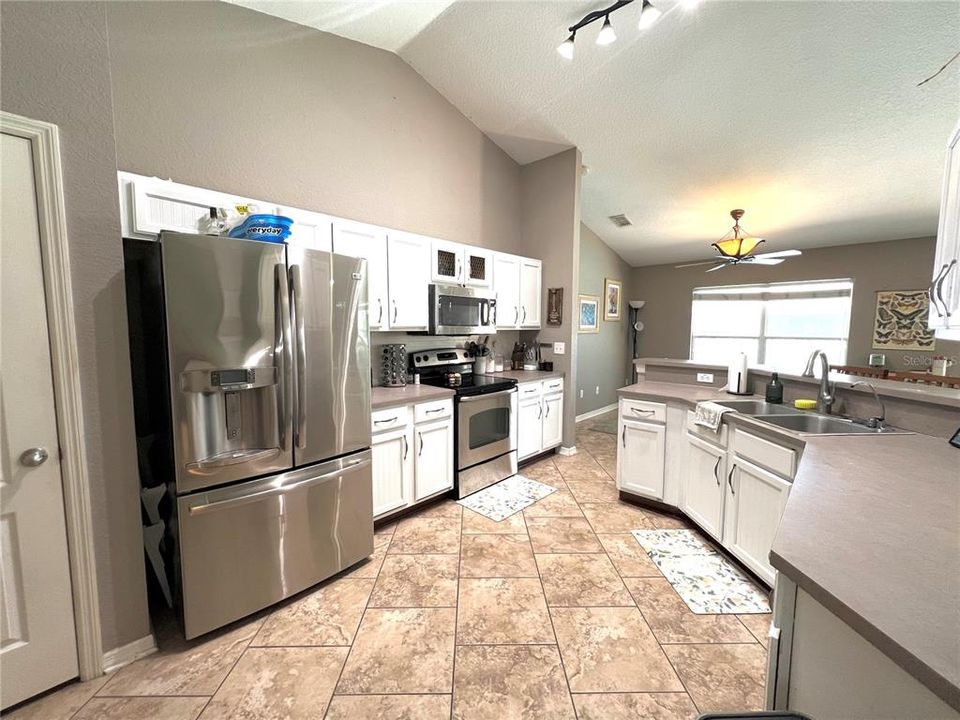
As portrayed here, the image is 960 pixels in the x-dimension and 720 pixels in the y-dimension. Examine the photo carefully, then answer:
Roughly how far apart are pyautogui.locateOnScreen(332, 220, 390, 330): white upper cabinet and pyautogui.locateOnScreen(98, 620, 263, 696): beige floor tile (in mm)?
1950

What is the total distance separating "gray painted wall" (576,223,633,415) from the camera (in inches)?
226

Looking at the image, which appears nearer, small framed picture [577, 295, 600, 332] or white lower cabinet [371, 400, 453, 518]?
white lower cabinet [371, 400, 453, 518]

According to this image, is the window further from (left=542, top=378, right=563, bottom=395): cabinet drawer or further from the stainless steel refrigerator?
the stainless steel refrigerator

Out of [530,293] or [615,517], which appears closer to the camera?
[615,517]

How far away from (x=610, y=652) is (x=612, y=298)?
5.60 meters

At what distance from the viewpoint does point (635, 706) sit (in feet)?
4.52

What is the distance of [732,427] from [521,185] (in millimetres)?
3485

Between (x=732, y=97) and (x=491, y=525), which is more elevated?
(x=732, y=97)

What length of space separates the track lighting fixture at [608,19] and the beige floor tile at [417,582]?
10.8ft

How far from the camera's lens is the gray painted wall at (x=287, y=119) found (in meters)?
2.10

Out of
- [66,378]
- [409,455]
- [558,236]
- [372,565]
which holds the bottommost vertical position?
[372,565]

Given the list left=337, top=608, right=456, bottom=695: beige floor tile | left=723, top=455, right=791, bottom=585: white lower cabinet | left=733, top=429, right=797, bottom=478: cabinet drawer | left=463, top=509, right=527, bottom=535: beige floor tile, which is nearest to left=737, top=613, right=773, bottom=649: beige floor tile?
left=723, top=455, right=791, bottom=585: white lower cabinet

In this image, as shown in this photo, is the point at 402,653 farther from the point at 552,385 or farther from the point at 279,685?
the point at 552,385

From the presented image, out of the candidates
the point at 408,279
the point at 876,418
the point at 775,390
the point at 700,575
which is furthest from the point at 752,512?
the point at 408,279
